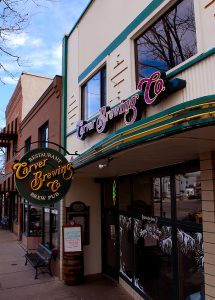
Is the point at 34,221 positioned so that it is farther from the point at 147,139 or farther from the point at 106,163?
the point at 147,139

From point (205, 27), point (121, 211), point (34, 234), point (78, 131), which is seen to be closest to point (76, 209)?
point (121, 211)

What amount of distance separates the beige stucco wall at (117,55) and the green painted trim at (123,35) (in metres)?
0.09

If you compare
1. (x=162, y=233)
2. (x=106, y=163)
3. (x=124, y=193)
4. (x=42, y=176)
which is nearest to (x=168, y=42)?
(x=106, y=163)

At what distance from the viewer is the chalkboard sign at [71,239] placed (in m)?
9.91

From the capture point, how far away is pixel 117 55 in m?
8.04

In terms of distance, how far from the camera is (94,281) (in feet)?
33.3

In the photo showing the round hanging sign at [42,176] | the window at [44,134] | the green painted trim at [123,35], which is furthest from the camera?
the window at [44,134]

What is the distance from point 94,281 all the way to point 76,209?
217 cm

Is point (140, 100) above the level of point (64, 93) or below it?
below

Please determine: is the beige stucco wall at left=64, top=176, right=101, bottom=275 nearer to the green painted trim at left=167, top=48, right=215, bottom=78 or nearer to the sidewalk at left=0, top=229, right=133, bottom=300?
the sidewalk at left=0, top=229, right=133, bottom=300

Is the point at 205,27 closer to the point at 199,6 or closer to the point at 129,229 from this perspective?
the point at 199,6

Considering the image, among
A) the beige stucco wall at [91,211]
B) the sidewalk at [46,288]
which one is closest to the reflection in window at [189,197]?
the sidewalk at [46,288]

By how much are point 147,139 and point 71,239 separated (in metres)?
6.22

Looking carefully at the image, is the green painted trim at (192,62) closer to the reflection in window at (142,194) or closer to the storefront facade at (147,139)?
the storefront facade at (147,139)
